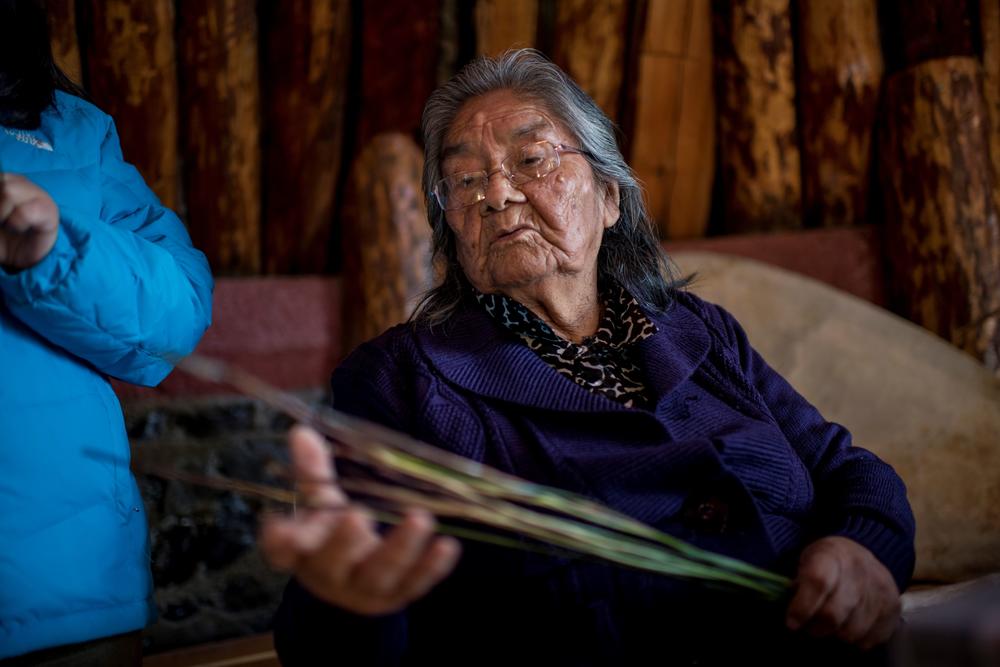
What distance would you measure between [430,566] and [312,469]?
0.15 meters

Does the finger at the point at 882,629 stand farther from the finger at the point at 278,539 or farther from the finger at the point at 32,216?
the finger at the point at 32,216

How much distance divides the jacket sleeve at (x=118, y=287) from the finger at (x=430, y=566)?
443 mm

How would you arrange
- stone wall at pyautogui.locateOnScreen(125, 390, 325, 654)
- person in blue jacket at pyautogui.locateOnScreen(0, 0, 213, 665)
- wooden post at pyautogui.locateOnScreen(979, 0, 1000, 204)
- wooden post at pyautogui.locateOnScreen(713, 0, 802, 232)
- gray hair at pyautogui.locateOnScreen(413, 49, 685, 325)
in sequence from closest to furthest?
person in blue jacket at pyautogui.locateOnScreen(0, 0, 213, 665)
gray hair at pyautogui.locateOnScreen(413, 49, 685, 325)
stone wall at pyautogui.locateOnScreen(125, 390, 325, 654)
wooden post at pyautogui.locateOnScreen(979, 0, 1000, 204)
wooden post at pyautogui.locateOnScreen(713, 0, 802, 232)

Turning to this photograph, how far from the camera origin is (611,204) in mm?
1873

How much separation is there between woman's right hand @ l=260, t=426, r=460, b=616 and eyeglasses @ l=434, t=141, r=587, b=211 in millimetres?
924

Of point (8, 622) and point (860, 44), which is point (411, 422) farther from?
point (860, 44)

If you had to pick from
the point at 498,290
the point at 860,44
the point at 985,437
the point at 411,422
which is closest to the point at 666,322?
the point at 498,290

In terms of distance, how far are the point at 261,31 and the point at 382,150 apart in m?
0.50

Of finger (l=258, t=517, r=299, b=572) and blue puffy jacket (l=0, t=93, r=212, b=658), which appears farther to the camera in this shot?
blue puffy jacket (l=0, t=93, r=212, b=658)

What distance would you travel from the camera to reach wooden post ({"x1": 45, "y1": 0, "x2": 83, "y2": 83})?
2154 mm

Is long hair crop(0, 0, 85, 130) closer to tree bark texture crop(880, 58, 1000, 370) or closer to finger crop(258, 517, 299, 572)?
finger crop(258, 517, 299, 572)

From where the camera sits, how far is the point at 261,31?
246cm

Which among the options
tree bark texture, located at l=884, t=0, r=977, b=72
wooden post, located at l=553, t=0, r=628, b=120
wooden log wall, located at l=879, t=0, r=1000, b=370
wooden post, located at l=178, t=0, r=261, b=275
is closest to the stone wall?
wooden post, located at l=178, t=0, r=261, b=275

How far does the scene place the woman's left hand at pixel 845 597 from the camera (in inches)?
49.2
